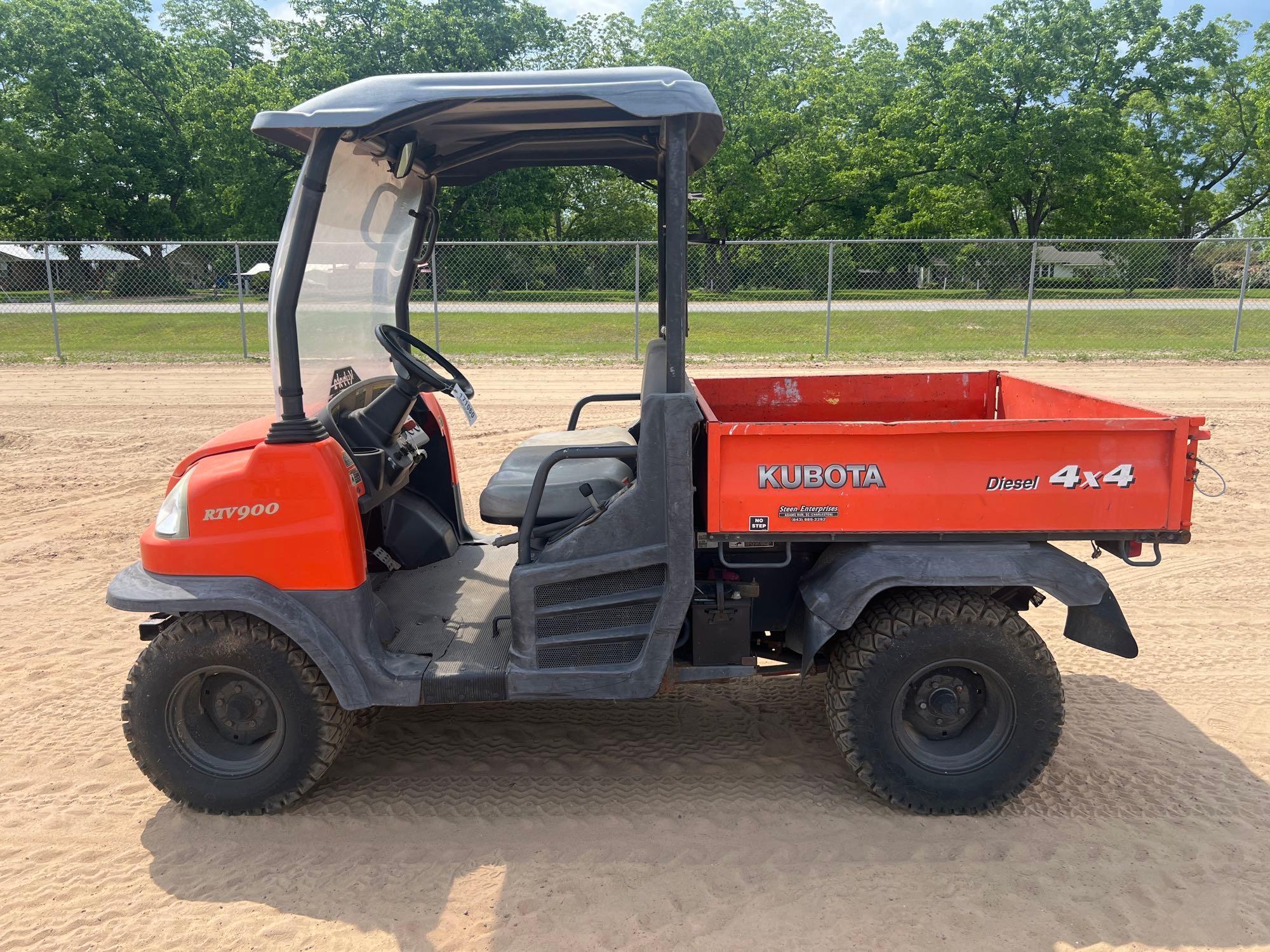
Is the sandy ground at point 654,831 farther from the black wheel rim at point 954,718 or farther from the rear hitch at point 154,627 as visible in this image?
the rear hitch at point 154,627

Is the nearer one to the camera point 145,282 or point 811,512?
point 811,512

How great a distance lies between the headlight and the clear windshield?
429 millimetres

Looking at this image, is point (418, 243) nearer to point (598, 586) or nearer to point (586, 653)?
point (598, 586)

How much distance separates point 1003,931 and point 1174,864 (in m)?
0.71

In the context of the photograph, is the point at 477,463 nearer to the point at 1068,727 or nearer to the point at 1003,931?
the point at 1068,727

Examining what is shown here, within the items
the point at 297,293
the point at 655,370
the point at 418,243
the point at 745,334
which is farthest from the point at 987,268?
the point at 297,293

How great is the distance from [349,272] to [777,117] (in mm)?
30282

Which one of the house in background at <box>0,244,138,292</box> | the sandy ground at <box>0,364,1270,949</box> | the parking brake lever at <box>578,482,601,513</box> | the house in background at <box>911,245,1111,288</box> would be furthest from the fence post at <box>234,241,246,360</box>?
the house in background at <box>911,245,1111,288</box>

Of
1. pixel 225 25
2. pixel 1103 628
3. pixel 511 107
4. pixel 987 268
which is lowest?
pixel 1103 628

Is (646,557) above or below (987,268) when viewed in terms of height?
below

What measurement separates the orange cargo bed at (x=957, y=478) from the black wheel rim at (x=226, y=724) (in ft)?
5.36

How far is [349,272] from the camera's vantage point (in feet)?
11.8

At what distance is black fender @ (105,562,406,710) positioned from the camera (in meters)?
3.03

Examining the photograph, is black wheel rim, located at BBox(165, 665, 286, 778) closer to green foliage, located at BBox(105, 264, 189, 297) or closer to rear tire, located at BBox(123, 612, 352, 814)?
rear tire, located at BBox(123, 612, 352, 814)
